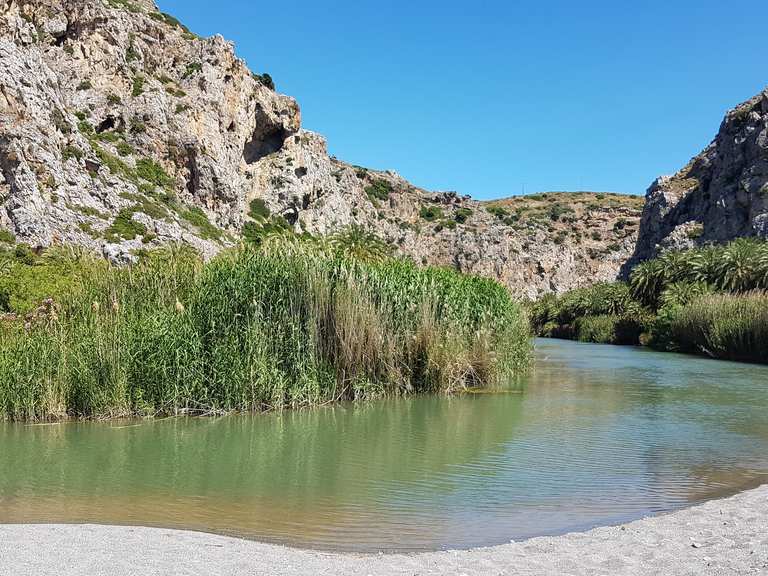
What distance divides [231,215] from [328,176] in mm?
24835

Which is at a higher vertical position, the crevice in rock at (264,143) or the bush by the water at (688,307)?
the crevice in rock at (264,143)

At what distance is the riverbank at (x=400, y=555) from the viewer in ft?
18.3

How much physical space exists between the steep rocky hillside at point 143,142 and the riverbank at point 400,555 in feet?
109

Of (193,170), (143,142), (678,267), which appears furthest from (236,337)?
(193,170)

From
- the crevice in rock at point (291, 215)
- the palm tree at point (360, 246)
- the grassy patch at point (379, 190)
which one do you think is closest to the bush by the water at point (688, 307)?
the palm tree at point (360, 246)

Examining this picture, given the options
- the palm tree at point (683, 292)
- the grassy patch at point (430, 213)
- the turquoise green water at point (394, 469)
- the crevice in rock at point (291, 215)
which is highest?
the grassy patch at point (430, 213)

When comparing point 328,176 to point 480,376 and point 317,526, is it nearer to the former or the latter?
point 480,376

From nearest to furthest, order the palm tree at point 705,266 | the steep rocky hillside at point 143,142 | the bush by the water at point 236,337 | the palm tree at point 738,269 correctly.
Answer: the bush by the water at point 236,337 → the steep rocky hillside at point 143,142 → the palm tree at point 738,269 → the palm tree at point 705,266

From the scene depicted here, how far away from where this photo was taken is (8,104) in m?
44.5

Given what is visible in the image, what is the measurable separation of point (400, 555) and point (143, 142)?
200 feet

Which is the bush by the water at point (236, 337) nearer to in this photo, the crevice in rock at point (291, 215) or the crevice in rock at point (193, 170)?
the crevice in rock at point (193, 170)

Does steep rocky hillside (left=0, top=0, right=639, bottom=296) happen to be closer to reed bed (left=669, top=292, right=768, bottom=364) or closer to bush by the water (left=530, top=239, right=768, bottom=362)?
reed bed (left=669, top=292, right=768, bottom=364)

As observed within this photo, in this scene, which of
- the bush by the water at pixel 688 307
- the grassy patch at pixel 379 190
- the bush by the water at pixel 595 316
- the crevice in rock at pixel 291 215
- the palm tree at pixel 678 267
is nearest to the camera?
the bush by the water at pixel 688 307

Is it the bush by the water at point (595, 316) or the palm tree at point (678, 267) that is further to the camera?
the bush by the water at point (595, 316)
